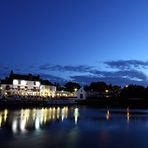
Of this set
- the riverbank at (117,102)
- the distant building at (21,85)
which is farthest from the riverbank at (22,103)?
the distant building at (21,85)

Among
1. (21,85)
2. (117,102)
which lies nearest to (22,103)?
(21,85)

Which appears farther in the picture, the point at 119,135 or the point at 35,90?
the point at 35,90

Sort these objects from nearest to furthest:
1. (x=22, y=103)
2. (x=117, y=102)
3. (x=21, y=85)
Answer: (x=22, y=103), (x=117, y=102), (x=21, y=85)

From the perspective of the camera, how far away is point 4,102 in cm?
9081

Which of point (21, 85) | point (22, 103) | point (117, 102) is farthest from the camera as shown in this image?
point (21, 85)

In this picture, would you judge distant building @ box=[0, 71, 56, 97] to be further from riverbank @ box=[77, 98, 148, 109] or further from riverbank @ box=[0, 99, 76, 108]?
riverbank @ box=[0, 99, 76, 108]

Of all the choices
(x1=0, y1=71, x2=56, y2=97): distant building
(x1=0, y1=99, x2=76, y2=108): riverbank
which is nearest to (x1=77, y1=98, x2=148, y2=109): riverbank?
(x1=0, y1=99, x2=76, y2=108): riverbank

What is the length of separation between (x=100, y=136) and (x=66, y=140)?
5043 mm

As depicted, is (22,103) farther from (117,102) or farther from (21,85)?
(117,102)

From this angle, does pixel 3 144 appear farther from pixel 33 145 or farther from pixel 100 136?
pixel 100 136

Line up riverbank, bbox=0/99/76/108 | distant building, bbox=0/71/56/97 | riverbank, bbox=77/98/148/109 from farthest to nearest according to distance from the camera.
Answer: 1. distant building, bbox=0/71/56/97
2. riverbank, bbox=77/98/148/109
3. riverbank, bbox=0/99/76/108

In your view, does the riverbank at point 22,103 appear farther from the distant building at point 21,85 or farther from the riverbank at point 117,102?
the distant building at point 21,85

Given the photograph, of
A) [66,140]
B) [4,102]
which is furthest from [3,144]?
[4,102]

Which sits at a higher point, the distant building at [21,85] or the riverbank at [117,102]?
the distant building at [21,85]
